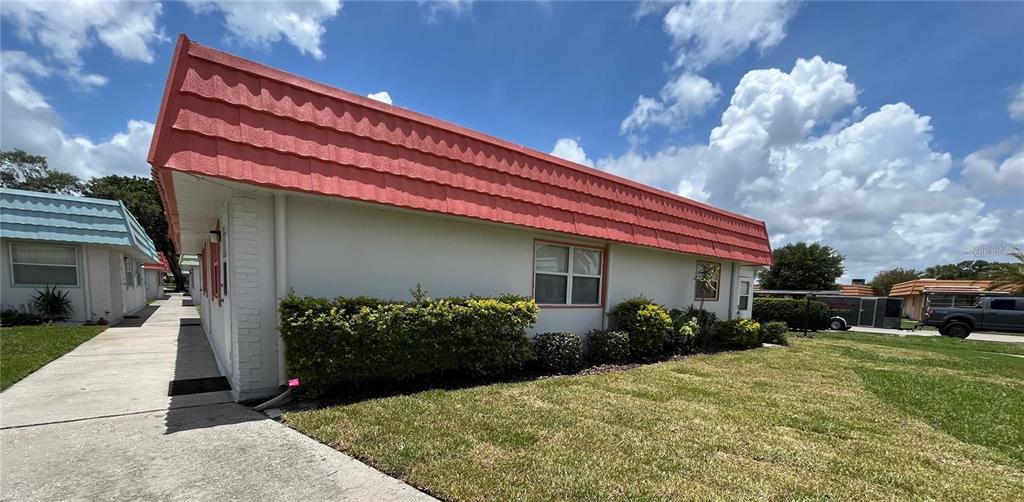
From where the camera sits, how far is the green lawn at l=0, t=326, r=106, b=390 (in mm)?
5875

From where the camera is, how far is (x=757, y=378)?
7.15 meters

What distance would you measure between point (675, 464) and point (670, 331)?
583 centimetres

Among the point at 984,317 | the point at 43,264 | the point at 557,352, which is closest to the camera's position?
the point at 557,352

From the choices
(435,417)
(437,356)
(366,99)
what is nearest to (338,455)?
(435,417)

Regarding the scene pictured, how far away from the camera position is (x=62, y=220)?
462 inches

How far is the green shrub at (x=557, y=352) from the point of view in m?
6.86

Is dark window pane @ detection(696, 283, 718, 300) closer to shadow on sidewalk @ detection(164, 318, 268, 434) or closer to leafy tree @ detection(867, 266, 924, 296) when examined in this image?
shadow on sidewalk @ detection(164, 318, 268, 434)

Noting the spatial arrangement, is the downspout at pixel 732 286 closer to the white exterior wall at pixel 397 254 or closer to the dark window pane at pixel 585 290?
the dark window pane at pixel 585 290

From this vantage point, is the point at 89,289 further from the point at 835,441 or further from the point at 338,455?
the point at 835,441

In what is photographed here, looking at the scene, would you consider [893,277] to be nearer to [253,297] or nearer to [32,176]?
[253,297]

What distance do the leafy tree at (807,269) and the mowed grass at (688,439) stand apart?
40.8m

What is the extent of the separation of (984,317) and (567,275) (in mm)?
23593

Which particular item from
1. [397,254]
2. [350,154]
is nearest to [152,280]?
[397,254]

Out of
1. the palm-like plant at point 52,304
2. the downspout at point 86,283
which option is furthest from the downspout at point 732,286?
the palm-like plant at point 52,304
